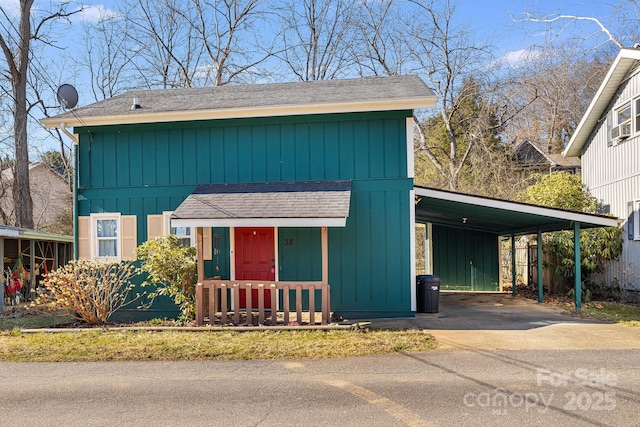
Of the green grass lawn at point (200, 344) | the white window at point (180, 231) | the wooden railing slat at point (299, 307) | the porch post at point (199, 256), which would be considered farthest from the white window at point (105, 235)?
the wooden railing slat at point (299, 307)

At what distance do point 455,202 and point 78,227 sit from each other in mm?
8616

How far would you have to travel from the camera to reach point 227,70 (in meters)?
25.5

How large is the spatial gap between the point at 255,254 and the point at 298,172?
2.06m

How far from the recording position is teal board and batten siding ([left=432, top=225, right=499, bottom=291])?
16.8 meters

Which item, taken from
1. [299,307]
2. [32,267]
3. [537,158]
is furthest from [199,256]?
[537,158]

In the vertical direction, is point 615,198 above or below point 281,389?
above

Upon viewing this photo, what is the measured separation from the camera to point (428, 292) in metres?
10.9

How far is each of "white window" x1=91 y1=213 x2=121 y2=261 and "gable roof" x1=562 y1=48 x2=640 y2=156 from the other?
13689 millimetres

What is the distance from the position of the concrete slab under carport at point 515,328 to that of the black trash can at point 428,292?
0.18 meters

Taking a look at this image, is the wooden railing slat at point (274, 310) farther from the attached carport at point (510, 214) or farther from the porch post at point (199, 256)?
the attached carport at point (510, 214)

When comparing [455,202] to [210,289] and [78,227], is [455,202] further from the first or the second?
[78,227]

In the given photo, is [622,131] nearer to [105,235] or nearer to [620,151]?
[620,151]

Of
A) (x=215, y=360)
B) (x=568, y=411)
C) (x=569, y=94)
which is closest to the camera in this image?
(x=568, y=411)

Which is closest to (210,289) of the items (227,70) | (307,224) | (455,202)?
(307,224)
